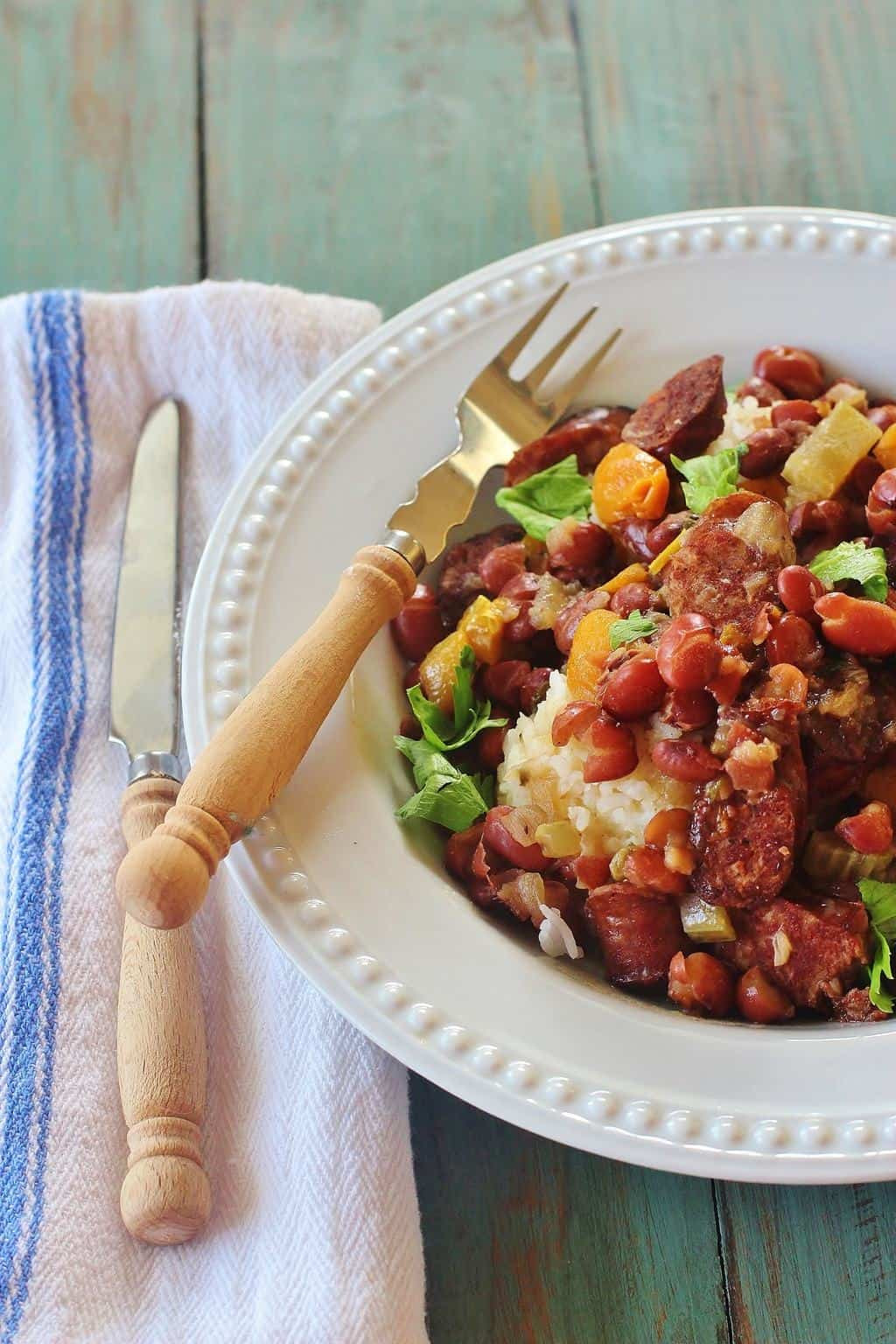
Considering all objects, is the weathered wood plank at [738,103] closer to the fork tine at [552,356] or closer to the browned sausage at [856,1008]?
the fork tine at [552,356]


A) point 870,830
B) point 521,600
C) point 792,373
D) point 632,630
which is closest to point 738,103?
point 792,373

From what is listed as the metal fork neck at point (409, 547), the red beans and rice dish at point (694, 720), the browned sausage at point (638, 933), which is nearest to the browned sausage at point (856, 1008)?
the red beans and rice dish at point (694, 720)

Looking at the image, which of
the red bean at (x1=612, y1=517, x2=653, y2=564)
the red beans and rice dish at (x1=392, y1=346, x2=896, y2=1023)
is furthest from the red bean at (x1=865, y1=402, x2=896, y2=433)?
the red bean at (x1=612, y1=517, x2=653, y2=564)

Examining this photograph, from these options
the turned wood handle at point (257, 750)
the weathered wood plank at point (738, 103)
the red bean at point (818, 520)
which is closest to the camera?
the turned wood handle at point (257, 750)

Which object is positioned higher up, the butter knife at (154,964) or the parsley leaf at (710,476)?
the parsley leaf at (710,476)

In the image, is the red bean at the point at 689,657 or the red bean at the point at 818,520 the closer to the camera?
the red bean at the point at 689,657

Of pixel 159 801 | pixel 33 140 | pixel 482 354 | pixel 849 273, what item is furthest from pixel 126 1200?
pixel 33 140

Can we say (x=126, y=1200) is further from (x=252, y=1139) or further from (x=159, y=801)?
(x=159, y=801)

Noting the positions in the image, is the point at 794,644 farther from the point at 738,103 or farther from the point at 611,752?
the point at 738,103
